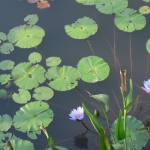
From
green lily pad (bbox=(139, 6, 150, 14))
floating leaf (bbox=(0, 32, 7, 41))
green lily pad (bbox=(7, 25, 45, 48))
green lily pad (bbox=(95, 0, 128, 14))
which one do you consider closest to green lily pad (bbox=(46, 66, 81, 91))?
green lily pad (bbox=(7, 25, 45, 48))

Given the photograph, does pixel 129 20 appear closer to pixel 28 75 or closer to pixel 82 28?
pixel 82 28

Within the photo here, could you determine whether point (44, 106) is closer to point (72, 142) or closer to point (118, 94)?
point (72, 142)

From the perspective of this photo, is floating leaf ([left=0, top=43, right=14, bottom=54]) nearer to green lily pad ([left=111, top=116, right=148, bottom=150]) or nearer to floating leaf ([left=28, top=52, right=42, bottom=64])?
floating leaf ([left=28, top=52, right=42, bottom=64])

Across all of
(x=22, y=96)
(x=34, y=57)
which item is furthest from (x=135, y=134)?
(x=34, y=57)

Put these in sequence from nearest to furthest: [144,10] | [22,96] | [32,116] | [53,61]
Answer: [32,116], [22,96], [53,61], [144,10]

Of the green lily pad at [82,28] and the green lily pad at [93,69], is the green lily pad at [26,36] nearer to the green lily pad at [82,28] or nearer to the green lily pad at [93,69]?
the green lily pad at [82,28]

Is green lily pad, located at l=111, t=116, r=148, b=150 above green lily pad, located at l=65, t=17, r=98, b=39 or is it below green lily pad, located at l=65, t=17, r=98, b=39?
below

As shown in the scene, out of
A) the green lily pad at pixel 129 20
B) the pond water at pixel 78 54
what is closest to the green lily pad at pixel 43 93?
the pond water at pixel 78 54
